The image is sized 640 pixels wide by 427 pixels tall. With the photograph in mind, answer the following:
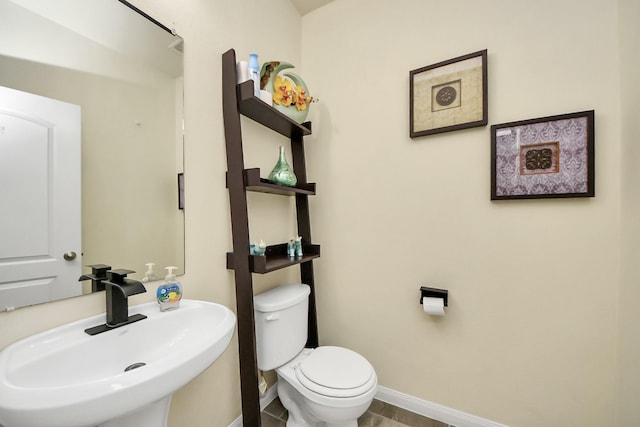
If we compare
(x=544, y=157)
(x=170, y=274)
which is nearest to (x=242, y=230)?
(x=170, y=274)

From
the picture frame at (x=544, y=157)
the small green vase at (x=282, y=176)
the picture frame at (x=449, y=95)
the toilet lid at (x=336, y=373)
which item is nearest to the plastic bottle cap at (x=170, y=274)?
the small green vase at (x=282, y=176)

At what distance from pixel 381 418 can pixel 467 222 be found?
124 centimetres

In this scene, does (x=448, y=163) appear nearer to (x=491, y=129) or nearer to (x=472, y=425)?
(x=491, y=129)

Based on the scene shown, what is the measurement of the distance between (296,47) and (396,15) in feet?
2.29

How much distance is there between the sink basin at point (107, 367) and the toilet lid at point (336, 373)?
1.97 feet

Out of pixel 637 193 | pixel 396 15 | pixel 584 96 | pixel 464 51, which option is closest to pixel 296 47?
pixel 396 15

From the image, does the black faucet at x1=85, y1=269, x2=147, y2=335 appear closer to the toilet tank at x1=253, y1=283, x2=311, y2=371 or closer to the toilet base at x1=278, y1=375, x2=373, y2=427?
the toilet tank at x1=253, y1=283, x2=311, y2=371

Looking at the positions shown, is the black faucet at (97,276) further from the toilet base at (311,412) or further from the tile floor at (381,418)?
the tile floor at (381,418)

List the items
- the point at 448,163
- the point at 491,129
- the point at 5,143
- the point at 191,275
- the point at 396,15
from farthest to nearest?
1. the point at 396,15
2. the point at 448,163
3. the point at 491,129
4. the point at 191,275
5. the point at 5,143

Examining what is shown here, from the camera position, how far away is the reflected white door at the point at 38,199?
76 cm

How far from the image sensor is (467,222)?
145 centimetres

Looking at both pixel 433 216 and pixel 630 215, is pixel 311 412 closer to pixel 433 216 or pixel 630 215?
pixel 433 216

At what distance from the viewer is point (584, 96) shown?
4.02 ft

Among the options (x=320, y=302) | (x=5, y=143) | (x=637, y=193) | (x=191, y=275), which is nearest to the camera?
(x=5, y=143)
